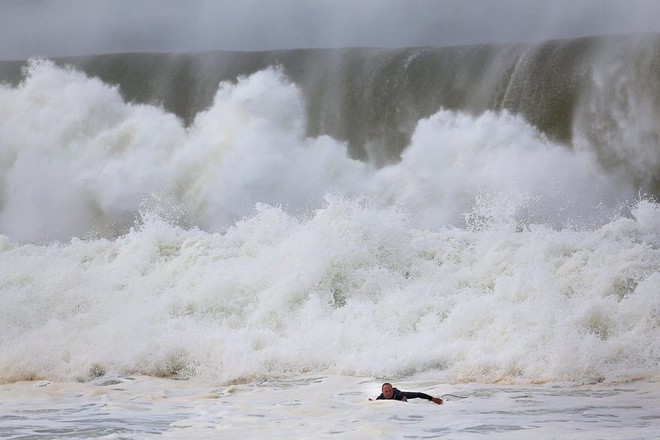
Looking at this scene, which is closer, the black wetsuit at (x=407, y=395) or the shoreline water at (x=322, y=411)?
the shoreline water at (x=322, y=411)

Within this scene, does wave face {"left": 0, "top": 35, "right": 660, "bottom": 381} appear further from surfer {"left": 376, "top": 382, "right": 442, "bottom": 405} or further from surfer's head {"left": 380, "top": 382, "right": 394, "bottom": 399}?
surfer's head {"left": 380, "top": 382, "right": 394, "bottom": 399}

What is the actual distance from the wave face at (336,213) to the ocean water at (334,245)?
1.6 inches

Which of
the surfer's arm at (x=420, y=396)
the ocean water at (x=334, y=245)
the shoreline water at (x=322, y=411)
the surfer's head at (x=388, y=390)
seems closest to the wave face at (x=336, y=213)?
the ocean water at (x=334, y=245)

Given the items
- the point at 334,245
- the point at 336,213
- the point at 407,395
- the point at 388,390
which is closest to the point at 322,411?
the point at 388,390

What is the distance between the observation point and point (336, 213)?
11711 millimetres

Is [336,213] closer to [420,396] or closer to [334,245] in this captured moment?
[334,245]

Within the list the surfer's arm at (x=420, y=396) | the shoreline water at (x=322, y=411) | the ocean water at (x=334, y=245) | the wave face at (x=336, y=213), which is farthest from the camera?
the wave face at (x=336, y=213)

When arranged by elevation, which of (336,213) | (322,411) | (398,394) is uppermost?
(336,213)

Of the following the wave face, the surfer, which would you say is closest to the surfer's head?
the surfer

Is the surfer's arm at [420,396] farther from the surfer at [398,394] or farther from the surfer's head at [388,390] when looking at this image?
the surfer's head at [388,390]

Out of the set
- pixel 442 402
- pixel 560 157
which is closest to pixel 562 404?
pixel 442 402

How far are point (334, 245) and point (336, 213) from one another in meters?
0.67

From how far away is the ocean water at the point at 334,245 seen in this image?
7707 mm

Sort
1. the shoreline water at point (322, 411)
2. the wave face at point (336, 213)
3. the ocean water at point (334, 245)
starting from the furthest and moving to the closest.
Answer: the wave face at point (336, 213)
the ocean water at point (334, 245)
the shoreline water at point (322, 411)
